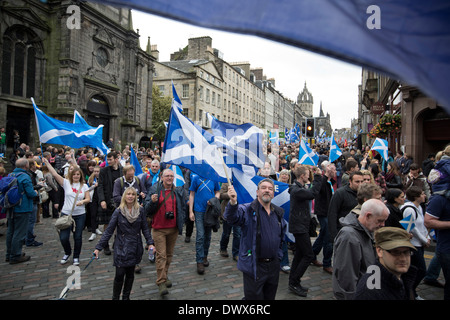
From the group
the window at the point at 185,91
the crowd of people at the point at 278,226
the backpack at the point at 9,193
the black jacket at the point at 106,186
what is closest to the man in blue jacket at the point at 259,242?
the crowd of people at the point at 278,226

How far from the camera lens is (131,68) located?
29.1m

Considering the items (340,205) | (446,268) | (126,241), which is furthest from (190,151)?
(446,268)

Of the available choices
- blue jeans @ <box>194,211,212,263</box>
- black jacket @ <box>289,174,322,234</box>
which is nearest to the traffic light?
blue jeans @ <box>194,211,212,263</box>

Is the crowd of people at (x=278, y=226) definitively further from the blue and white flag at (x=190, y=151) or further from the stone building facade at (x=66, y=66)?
the stone building facade at (x=66, y=66)

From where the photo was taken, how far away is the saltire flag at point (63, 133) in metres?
8.01

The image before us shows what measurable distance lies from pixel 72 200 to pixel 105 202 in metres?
0.79

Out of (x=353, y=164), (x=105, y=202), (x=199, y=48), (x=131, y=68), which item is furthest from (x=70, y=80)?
(x=199, y=48)

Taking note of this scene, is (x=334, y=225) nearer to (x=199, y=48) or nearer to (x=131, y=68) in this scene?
(x=131, y=68)

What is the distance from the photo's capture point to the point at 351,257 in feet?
10.1

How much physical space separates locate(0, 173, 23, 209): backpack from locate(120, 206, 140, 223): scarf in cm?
330

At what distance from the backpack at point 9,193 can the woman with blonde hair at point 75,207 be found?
0.87 m

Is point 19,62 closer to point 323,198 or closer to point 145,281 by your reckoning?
point 145,281

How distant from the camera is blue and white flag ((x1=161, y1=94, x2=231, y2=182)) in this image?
460cm
